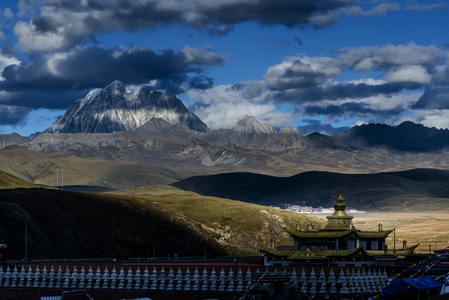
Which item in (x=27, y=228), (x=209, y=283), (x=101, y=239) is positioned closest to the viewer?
(x=209, y=283)

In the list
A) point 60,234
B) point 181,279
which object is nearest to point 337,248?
point 181,279

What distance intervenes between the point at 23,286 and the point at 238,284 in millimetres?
24482

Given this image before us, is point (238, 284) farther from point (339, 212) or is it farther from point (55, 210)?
point (55, 210)

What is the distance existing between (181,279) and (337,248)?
17724mm

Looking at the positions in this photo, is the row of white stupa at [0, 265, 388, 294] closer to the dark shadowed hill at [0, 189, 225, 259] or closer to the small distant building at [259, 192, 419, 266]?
the small distant building at [259, 192, 419, 266]

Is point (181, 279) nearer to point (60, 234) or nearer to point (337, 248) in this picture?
point (337, 248)

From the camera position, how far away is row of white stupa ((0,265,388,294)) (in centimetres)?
7656

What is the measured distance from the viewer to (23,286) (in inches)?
3602

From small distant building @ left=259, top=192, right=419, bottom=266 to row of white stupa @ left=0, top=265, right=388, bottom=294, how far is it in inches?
132

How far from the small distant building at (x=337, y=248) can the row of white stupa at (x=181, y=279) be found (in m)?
3.34

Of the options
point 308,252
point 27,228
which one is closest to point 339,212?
point 308,252

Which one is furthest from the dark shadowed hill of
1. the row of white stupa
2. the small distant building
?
the small distant building

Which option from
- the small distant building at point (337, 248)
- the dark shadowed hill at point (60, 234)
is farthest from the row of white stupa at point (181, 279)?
the dark shadowed hill at point (60, 234)

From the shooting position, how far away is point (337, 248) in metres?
92.3
